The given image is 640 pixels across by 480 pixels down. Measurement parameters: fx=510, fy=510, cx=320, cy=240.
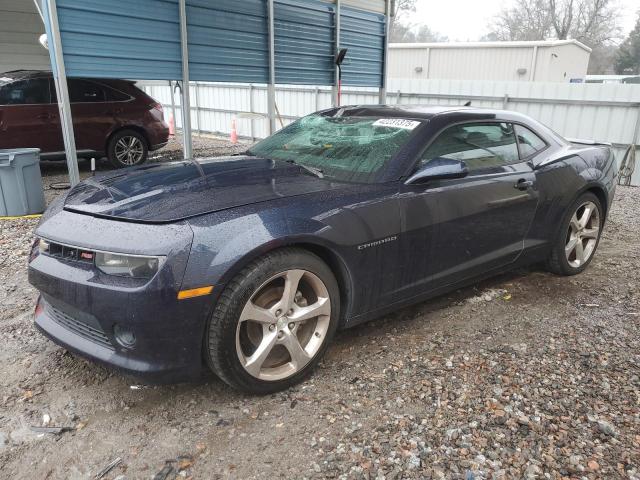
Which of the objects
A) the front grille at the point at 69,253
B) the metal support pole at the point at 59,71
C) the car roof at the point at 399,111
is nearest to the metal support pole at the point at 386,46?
the metal support pole at the point at 59,71

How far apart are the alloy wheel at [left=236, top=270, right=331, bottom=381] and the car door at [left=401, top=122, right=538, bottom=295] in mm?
675

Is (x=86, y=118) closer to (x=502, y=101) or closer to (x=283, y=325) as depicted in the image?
(x=283, y=325)

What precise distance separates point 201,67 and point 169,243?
567 cm

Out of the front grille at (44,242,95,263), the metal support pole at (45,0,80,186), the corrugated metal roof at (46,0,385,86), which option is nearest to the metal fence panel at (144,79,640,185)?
the corrugated metal roof at (46,0,385,86)

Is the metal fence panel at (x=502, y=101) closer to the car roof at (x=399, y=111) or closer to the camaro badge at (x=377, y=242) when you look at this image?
the car roof at (x=399, y=111)

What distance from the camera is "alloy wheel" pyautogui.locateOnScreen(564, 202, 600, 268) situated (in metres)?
4.34

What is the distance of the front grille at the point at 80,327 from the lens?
7.78 ft

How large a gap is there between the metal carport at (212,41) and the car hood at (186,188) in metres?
3.10

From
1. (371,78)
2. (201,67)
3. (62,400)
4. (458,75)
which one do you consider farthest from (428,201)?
(458,75)

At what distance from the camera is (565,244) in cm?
427

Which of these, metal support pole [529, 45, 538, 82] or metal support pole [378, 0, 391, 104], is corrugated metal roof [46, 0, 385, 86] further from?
metal support pole [529, 45, 538, 82]

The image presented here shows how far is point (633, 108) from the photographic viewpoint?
35.6 ft

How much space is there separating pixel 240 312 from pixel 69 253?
88 cm

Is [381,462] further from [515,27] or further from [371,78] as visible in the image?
[515,27]
